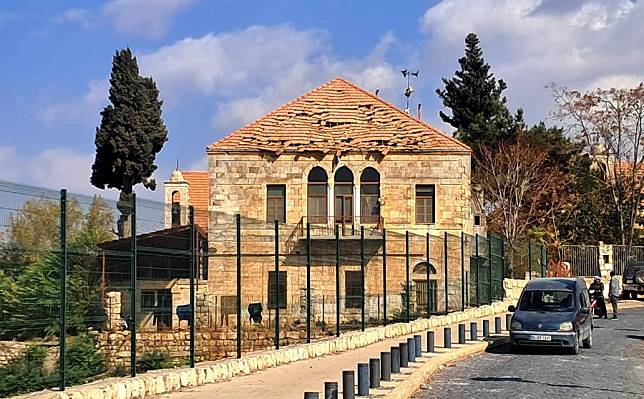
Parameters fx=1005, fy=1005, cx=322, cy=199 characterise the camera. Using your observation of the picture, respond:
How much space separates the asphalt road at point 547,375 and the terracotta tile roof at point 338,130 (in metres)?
22.8

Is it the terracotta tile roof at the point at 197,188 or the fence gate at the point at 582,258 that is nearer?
the fence gate at the point at 582,258

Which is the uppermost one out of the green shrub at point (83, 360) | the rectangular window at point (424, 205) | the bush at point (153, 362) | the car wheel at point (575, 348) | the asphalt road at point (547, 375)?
the rectangular window at point (424, 205)

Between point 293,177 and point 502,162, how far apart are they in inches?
727

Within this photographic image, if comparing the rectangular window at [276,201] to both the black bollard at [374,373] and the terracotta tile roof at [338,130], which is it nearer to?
the terracotta tile roof at [338,130]

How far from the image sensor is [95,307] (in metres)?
14.2

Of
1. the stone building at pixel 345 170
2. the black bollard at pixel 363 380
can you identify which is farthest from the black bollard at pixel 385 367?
the stone building at pixel 345 170

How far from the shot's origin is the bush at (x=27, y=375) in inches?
489

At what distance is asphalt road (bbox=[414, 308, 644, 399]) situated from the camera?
16953 millimetres

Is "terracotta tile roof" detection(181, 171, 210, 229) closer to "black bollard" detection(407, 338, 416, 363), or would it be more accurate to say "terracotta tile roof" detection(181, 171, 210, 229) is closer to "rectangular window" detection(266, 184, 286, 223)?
"rectangular window" detection(266, 184, 286, 223)

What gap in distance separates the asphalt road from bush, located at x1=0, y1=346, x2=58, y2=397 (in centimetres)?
627

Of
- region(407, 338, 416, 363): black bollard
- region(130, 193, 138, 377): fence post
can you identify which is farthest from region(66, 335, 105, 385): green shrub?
region(407, 338, 416, 363): black bollard

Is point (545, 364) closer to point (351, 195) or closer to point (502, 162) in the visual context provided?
point (351, 195)

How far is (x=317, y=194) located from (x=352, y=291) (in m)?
23.1

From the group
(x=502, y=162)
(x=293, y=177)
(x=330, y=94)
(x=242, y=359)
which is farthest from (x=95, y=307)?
(x=502, y=162)
